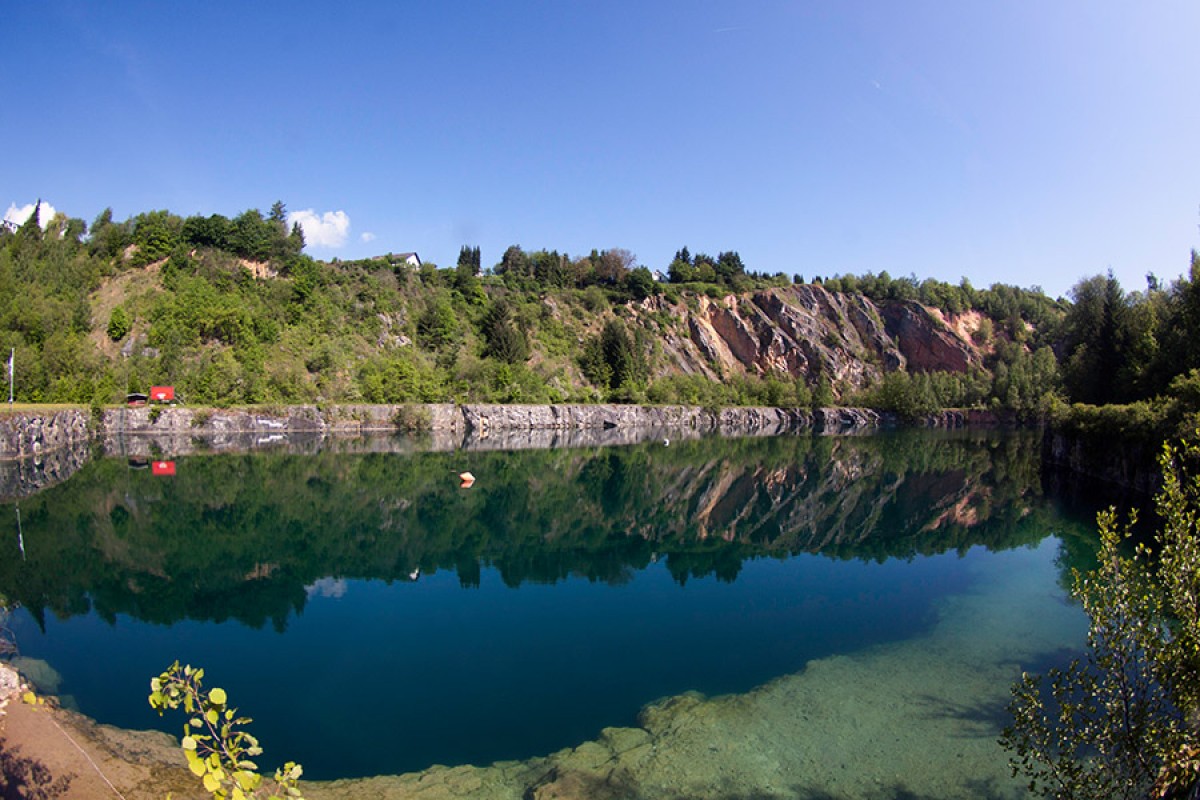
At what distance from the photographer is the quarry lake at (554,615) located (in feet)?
31.6

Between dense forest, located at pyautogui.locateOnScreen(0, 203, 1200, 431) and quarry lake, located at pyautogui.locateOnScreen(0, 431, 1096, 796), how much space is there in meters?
16.3

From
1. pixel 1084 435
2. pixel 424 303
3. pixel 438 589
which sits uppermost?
pixel 424 303

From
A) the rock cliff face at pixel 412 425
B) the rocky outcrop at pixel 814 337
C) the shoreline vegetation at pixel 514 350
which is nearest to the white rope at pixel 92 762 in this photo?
the shoreline vegetation at pixel 514 350

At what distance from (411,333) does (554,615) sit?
65.2 metres

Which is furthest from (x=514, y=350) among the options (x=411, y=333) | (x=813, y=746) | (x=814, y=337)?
(x=813, y=746)

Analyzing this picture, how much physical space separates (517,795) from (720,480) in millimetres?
30108

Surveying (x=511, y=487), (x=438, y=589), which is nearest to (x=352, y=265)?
(x=511, y=487)

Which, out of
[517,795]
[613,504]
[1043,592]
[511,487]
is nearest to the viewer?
[517,795]

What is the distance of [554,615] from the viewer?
15.3 meters

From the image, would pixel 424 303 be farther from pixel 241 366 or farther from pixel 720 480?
pixel 720 480

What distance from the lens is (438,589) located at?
57.5ft

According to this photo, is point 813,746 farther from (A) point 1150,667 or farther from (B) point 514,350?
(B) point 514,350

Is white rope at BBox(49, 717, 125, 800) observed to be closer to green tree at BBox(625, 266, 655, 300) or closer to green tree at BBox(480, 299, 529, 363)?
green tree at BBox(480, 299, 529, 363)

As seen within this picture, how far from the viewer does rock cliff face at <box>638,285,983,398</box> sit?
108 meters
